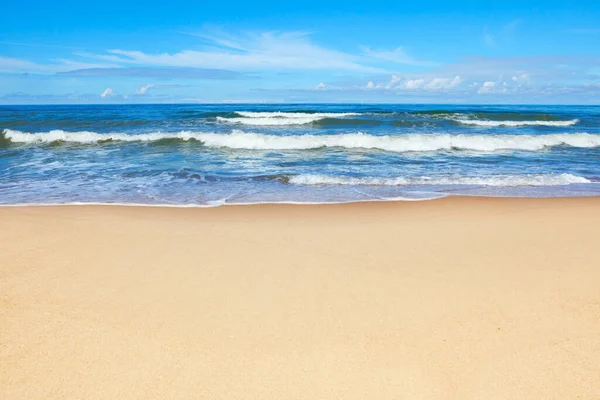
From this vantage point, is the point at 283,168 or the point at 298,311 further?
the point at 283,168

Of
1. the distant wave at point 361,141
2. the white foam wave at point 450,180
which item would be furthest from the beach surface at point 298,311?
the distant wave at point 361,141

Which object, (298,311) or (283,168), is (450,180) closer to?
(283,168)

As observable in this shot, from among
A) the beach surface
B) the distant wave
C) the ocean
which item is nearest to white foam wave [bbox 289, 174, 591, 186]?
the ocean

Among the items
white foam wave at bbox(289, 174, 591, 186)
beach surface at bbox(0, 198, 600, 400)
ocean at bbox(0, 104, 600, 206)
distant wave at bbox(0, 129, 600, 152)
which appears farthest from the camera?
distant wave at bbox(0, 129, 600, 152)

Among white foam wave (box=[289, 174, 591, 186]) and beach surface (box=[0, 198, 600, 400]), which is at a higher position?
beach surface (box=[0, 198, 600, 400])

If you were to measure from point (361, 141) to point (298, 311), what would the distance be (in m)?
13.4

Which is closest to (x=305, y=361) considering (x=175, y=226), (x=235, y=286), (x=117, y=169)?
(x=235, y=286)

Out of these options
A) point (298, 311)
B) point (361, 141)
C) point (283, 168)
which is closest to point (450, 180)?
point (283, 168)

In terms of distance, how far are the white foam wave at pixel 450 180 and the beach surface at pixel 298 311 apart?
328cm

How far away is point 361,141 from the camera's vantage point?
15.8 metres

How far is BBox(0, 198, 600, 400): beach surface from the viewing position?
2.20m

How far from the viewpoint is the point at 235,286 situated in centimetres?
328

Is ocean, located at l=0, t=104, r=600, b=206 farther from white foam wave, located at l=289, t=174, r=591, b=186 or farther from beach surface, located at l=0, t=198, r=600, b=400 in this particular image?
beach surface, located at l=0, t=198, r=600, b=400

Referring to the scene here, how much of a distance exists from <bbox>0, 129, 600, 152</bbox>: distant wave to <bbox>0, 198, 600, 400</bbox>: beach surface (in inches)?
406
